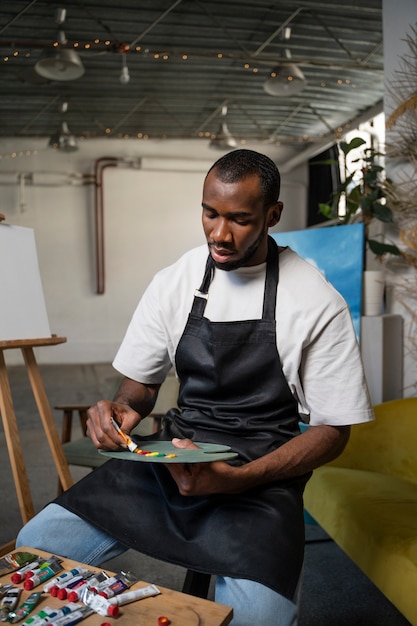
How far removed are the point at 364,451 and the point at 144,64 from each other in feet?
19.4

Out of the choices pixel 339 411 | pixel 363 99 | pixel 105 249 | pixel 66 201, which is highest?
pixel 363 99

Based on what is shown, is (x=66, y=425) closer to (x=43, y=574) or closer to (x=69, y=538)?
(x=69, y=538)

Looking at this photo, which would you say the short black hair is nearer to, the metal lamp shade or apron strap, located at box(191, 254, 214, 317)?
apron strap, located at box(191, 254, 214, 317)

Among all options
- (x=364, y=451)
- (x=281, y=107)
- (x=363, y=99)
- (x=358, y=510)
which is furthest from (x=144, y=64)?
(x=358, y=510)

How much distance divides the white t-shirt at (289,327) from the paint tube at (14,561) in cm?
52

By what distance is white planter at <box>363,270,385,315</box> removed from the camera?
3.25 meters

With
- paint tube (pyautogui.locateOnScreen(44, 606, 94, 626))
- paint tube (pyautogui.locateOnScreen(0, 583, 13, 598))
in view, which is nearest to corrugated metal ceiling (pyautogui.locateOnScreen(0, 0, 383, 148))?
paint tube (pyautogui.locateOnScreen(0, 583, 13, 598))

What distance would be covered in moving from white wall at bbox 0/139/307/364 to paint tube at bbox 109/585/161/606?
27.2 feet

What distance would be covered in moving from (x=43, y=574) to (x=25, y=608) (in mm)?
123

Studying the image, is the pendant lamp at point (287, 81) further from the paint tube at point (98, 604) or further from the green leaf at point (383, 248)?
the paint tube at point (98, 604)

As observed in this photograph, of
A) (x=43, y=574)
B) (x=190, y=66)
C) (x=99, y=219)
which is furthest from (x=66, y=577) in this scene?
(x=99, y=219)

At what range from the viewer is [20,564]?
4.30 ft

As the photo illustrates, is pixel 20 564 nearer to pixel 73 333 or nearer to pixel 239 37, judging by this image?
pixel 239 37

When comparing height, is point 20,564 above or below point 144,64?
below
